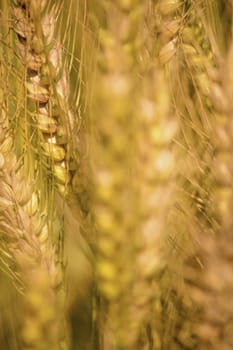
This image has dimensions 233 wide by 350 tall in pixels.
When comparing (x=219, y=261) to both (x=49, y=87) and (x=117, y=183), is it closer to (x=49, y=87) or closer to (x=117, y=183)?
(x=117, y=183)

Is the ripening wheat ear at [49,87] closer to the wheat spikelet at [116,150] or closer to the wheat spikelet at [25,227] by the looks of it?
the wheat spikelet at [25,227]

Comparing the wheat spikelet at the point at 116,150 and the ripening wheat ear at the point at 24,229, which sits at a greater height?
the wheat spikelet at the point at 116,150

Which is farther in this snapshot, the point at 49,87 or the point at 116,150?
the point at 49,87

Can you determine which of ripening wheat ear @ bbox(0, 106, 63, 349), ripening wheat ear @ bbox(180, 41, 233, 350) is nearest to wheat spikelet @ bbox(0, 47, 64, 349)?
ripening wheat ear @ bbox(0, 106, 63, 349)

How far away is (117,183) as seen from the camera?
48 cm

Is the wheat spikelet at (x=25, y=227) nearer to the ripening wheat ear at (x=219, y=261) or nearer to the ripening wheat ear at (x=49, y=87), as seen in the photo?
the ripening wheat ear at (x=49, y=87)


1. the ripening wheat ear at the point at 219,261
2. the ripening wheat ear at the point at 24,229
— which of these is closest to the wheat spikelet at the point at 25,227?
the ripening wheat ear at the point at 24,229

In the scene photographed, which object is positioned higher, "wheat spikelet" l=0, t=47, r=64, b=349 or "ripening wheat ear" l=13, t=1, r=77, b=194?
"ripening wheat ear" l=13, t=1, r=77, b=194

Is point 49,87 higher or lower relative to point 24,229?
higher

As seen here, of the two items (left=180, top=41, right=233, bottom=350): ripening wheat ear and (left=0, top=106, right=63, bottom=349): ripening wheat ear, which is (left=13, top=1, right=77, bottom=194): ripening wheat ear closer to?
(left=0, top=106, right=63, bottom=349): ripening wheat ear

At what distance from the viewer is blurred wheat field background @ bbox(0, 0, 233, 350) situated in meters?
0.48

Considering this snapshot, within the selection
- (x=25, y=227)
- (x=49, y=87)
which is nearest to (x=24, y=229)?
(x=25, y=227)

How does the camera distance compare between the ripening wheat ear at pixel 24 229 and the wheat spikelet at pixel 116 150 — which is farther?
the ripening wheat ear at pixel 24 229

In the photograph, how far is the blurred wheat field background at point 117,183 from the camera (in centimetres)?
48
